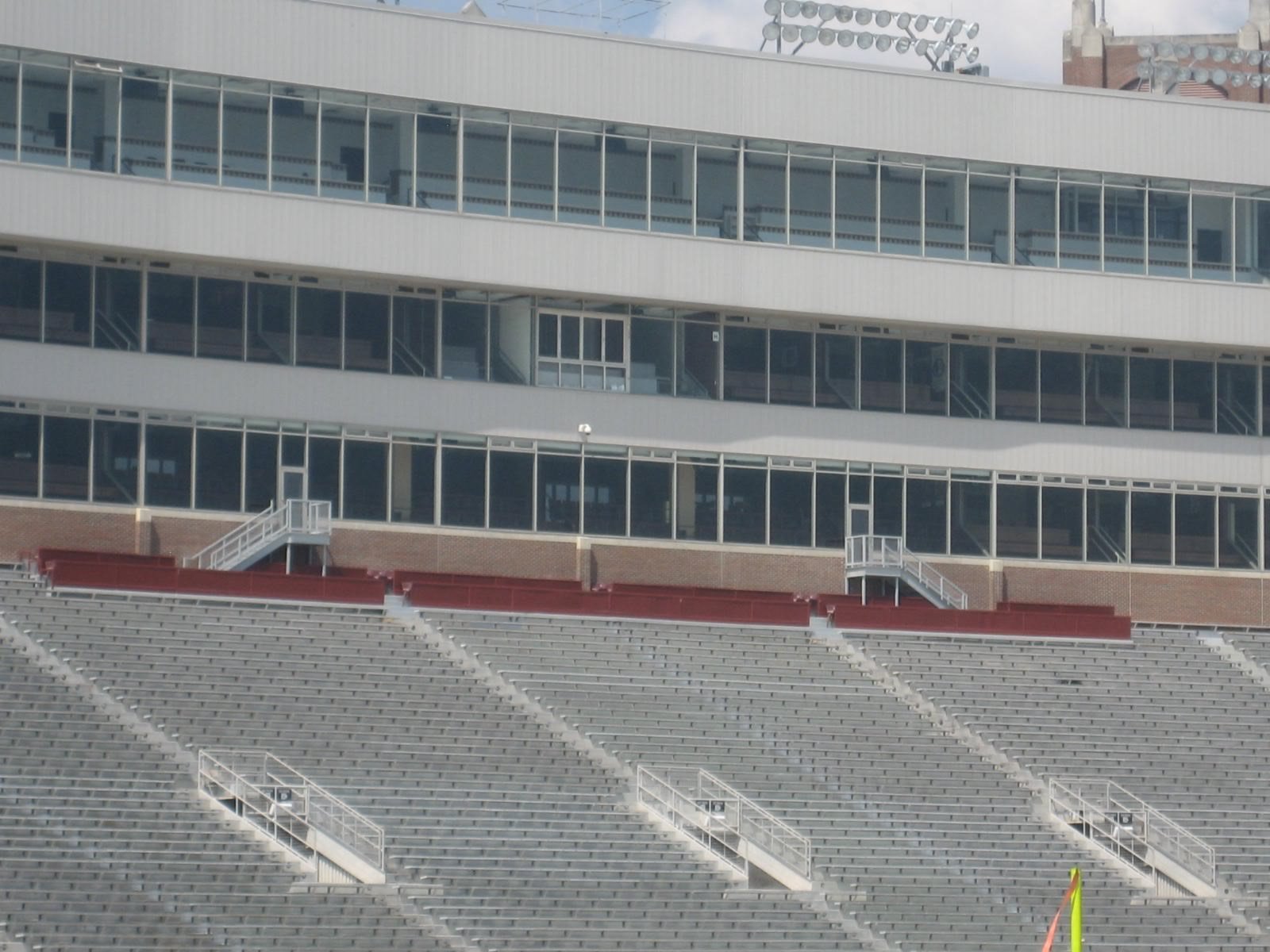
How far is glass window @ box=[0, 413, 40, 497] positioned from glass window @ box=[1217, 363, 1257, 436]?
2472 centimetres

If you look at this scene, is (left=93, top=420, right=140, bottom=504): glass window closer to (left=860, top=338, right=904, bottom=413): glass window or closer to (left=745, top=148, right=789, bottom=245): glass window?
(left=745, top=148, right=789, bottom=245): glass window

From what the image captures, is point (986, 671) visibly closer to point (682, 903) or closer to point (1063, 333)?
point (1063, 333)

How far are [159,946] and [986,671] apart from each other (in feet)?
67.0

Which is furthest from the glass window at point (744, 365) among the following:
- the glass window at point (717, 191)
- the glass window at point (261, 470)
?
the glass window at point (261, 470)

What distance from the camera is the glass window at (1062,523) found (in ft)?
165

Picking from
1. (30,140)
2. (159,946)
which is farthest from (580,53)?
(159,946)

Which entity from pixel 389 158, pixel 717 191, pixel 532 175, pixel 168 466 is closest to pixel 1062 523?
pixel 717 191

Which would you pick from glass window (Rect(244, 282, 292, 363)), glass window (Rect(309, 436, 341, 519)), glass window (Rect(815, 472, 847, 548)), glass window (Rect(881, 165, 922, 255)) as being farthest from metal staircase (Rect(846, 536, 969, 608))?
glass window (Rect(244, 282, 292, 363))

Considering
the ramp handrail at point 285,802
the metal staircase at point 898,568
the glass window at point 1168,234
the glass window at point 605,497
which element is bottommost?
the ramp handrail at point 285,802

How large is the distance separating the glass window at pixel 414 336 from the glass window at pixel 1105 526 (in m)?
14.3

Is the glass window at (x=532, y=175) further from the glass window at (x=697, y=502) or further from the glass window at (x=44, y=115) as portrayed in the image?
the glass window at (x=44, y=115)

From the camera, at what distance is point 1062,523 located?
5044 cm

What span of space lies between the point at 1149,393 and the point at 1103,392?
1084mm

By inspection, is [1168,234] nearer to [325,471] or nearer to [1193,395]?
[1193,395]
